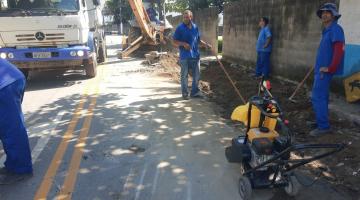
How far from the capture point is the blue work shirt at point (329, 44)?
17.7 feet

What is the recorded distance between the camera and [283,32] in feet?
32.7

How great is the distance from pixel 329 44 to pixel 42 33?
24.4ft

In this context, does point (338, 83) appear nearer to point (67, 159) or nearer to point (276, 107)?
point (276, 107)

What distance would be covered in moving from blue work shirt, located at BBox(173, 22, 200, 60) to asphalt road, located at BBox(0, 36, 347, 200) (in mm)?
1043

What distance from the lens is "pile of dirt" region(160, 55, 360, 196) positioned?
4.56 meters

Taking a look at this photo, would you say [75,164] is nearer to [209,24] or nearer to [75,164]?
[75,164]

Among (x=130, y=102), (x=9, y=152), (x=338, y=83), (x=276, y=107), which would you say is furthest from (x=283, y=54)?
(x=9, y=152)

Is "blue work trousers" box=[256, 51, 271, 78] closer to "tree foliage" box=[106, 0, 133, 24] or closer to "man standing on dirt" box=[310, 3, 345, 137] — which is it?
"man standing on dirt" box=[310, 3, 345, 137]

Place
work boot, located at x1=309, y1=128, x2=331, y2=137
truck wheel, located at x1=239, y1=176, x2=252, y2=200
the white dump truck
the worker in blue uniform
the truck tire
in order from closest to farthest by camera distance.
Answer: truck wheel, located at x1=239, y1=176, x2=252, y2=200, the worker in blue uniform, work boot, located at x1=309, y1=128, x2=331, y2=137, the white dump truck, the truck tire

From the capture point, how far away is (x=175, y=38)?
8.42 m

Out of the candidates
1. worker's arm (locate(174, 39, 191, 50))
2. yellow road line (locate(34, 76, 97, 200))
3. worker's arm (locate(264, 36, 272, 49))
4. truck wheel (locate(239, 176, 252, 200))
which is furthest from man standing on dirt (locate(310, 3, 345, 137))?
worker's arm (locate(264, 36, 272, 49))

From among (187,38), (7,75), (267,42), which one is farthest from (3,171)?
(267,42)

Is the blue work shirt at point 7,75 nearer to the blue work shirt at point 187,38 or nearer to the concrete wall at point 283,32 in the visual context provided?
the blue work shirt at point 187,38

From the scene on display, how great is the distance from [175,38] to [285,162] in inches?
216
